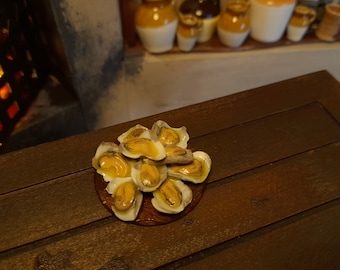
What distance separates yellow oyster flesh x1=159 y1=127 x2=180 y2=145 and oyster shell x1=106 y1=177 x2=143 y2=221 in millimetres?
117

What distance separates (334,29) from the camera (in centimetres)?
135

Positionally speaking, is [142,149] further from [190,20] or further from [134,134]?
[190,20]

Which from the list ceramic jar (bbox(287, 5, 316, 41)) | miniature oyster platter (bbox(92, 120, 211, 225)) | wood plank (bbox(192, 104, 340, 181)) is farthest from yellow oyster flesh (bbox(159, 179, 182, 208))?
ceramic jar (bbox(287, 5, 316, 41))

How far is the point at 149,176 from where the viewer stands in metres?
0.75

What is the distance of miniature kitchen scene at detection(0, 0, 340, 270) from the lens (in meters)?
0.73

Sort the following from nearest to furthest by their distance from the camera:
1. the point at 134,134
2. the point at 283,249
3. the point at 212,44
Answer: the point at 283,249, the point at 134,134, the point at 212,44

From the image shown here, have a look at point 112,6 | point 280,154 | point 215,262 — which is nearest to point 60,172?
point 215,262

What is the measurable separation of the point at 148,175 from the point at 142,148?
60mm

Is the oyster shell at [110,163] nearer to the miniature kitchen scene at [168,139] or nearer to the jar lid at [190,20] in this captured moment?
the miniature kitchen scene at [168,139]

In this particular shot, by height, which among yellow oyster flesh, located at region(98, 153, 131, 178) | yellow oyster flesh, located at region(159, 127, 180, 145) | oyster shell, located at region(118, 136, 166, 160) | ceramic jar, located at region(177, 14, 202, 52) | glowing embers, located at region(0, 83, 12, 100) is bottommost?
glowing embers, located at region(0, 83, 12, 100)

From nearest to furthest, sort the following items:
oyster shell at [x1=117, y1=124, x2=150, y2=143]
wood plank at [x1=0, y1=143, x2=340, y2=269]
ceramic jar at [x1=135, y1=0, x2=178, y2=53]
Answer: wood plank at [x1=0, y1=143, x2=340, y2=269] → oyster shell at [x1=117, y1=124, x2=150, y2=143] → ceramic jar at [x1=135, y1=0, x2=178, y2=53]

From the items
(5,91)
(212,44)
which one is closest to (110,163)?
(5,91)

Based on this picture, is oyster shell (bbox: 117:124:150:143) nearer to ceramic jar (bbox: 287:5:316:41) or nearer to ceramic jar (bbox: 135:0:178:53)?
ceramic jar (bbox: 135:0:178:53)

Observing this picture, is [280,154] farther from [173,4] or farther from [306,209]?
[173,4]
